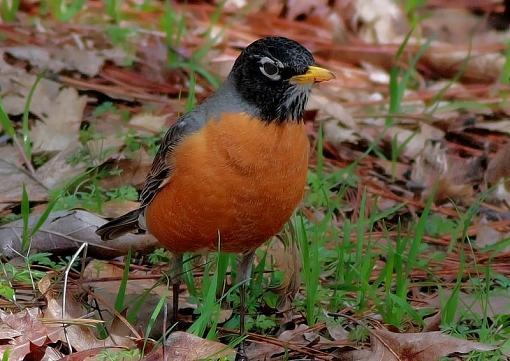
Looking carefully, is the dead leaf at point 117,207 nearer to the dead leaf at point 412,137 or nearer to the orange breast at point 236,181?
the orange breast at point 236,181

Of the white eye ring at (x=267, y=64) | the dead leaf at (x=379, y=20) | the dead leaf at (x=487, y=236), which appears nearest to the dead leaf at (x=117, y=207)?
the white eye ring at (x=267, y=64)

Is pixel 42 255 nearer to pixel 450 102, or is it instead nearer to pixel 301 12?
pixel 450 102

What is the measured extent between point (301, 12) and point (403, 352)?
5.54 m

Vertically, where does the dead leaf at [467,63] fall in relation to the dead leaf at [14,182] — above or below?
above

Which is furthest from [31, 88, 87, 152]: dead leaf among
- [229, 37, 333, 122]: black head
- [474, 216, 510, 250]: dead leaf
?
[474, 216, 510, 250]: dead leaf

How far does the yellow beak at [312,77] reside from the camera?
12.9 ft

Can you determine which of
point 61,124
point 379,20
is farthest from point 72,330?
point 379,20

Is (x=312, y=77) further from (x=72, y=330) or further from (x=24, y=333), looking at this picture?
(x=24, y=333)

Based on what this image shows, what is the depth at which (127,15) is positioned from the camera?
7.70 m

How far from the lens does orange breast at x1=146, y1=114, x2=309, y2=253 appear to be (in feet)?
12.8

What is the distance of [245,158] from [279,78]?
0.36 m

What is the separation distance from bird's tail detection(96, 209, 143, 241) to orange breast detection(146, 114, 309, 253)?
19.3 inches

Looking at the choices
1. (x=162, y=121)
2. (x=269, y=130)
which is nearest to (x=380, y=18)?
(x=162, y=121)

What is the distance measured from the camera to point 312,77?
3.94m
